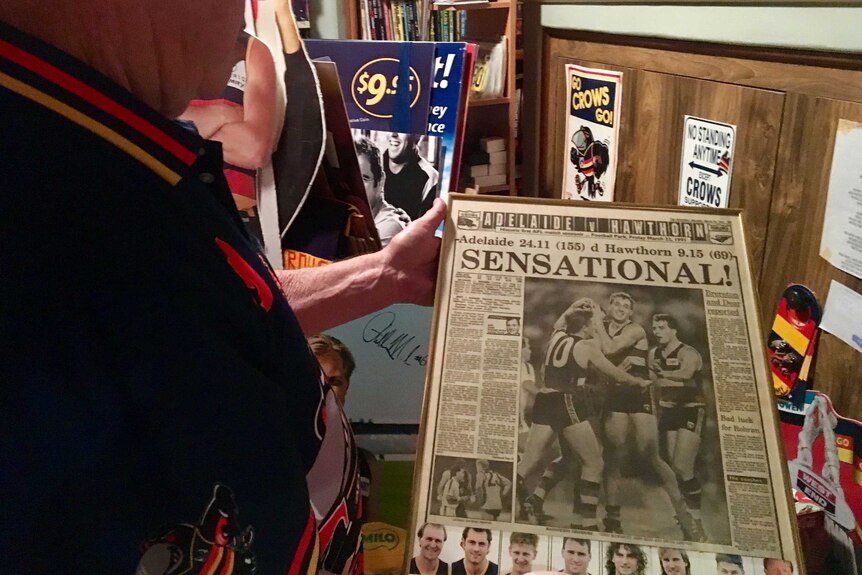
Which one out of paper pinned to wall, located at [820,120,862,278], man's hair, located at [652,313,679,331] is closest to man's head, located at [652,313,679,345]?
man's hair, located at [652,313,679,331]

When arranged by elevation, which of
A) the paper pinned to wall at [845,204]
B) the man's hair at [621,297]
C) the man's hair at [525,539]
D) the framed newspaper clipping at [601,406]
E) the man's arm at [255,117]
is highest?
the man's arm at [255,117]

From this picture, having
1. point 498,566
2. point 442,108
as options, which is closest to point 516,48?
point 442,108

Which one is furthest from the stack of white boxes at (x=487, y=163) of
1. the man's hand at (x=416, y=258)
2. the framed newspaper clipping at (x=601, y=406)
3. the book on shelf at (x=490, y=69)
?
the framed newspaper clipping at (x=601, y=406)

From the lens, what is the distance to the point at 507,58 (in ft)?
8.00

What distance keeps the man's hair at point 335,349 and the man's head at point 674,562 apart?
605 millimetres

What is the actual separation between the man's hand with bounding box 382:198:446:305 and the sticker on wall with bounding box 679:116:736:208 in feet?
1.36

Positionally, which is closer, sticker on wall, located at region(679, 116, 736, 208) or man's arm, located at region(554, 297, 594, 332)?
man's arm, located at region(554, 297, 594, 332)

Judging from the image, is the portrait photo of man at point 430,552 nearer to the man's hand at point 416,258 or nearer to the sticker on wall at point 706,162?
the man's hand at point 416,258

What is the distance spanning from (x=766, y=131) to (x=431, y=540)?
2.31 ft

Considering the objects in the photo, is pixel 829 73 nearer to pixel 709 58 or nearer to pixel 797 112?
pixel 797 112

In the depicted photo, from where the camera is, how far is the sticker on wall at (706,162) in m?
0.92

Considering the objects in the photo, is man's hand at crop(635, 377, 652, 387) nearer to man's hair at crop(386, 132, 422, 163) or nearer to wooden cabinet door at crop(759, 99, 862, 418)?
wooden cabinet door at crop(759, 99, 862, 418)

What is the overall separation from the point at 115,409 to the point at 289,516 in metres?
0.16

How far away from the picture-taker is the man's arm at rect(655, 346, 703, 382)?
1.87ft
